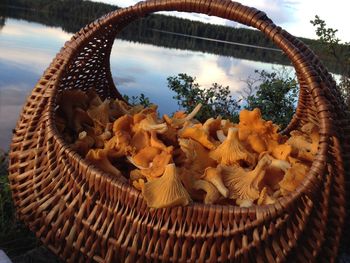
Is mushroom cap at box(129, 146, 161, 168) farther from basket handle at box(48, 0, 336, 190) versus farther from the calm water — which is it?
the calm water

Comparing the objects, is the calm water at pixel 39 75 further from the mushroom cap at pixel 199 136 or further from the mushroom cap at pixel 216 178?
the mushroom cap at pixel 216 178

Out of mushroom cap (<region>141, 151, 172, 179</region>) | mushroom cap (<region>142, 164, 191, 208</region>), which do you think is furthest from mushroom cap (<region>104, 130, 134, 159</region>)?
mushroom cap (<region>142, 164, 191, 208</region>)

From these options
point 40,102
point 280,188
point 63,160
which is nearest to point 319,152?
point 280,188

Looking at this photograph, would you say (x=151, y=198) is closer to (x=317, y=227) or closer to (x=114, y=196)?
(x=114, y=196)

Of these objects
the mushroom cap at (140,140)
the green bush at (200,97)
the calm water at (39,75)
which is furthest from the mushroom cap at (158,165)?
the calm water at (39,75)

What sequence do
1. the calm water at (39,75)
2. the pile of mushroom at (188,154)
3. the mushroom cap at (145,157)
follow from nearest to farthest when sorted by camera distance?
the pile of mushroom at (188,154) → the mushroom cap at (145,157) → the calm water at (39,75)

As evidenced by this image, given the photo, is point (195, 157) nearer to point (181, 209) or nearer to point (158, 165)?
point (158, 165)
